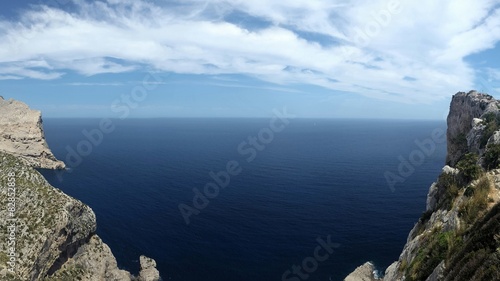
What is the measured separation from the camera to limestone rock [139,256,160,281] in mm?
81250

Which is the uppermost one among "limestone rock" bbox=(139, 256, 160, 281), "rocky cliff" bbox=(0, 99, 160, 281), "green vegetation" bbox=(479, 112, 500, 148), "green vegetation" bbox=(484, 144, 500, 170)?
"green vegetation" bbox=(479, 112, 500, 148)

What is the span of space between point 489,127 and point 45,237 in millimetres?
83900

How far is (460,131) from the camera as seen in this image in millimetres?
94750

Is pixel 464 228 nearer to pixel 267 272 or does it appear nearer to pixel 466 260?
pixel 466 260

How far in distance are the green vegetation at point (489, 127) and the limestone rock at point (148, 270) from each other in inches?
2880

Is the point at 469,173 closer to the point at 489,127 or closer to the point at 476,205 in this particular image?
the point at 476,205

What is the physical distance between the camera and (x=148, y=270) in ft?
273

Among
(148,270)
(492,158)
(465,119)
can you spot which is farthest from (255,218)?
(492,158)

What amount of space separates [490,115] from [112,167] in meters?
178

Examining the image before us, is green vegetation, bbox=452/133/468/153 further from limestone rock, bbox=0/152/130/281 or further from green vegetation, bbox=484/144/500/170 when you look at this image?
limestone rock, bbox=0/152/130/281

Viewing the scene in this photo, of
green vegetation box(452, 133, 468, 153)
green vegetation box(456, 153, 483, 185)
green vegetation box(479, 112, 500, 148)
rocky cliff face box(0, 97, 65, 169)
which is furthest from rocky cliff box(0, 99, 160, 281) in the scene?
rocky cliff face box(0, 97, 65, 169)

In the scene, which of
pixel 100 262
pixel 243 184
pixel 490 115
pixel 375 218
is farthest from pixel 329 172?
pixel 100 262

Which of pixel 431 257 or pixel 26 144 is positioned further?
pixel 26 144

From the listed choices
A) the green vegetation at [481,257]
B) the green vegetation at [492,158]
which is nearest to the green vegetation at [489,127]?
the green vegetation at [492,158]
